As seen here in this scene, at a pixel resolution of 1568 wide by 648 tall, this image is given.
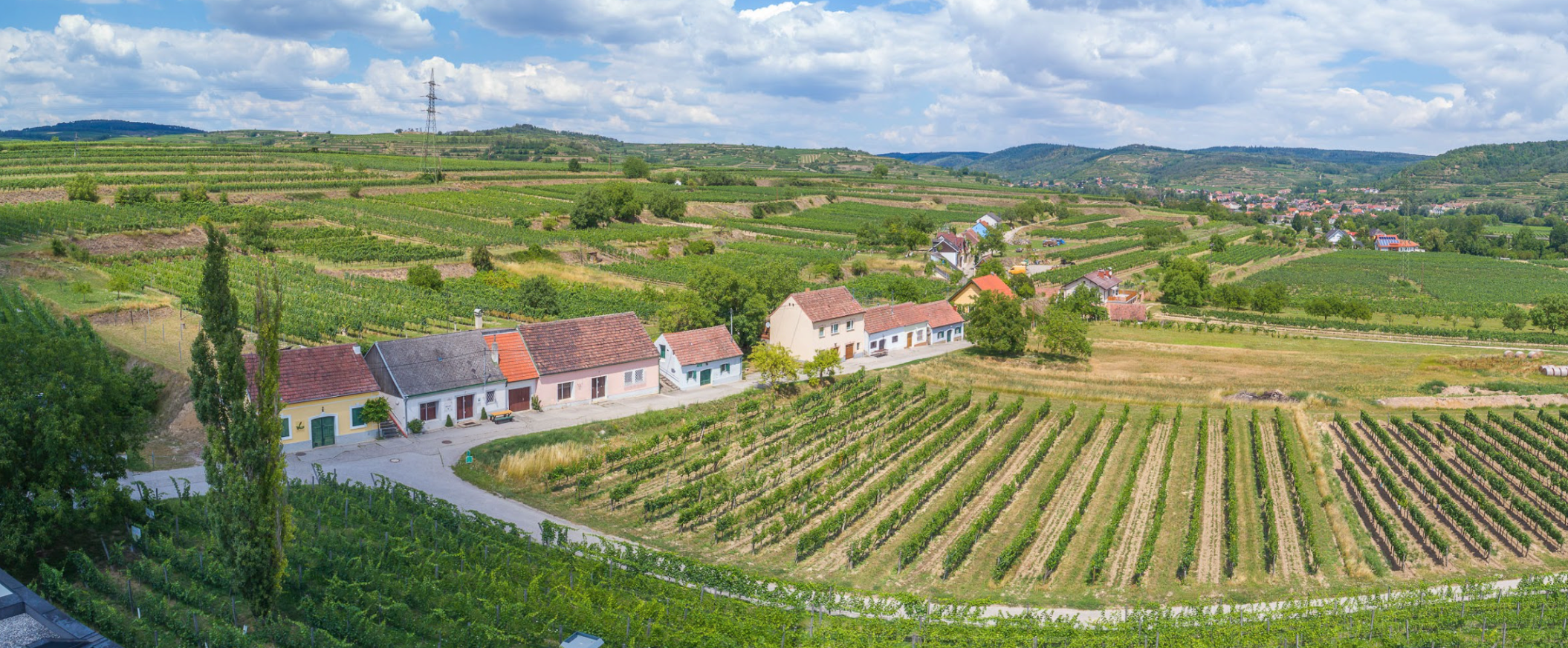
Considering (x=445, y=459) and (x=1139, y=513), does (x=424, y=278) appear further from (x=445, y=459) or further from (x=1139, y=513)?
(x=1139, y=513)

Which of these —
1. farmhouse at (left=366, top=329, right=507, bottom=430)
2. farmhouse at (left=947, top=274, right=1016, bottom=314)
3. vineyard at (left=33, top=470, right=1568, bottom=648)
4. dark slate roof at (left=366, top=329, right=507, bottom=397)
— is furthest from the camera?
farmhouse at (left=947, top=274, right=1016, bottom=314)

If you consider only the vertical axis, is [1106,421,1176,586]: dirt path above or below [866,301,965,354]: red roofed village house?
below

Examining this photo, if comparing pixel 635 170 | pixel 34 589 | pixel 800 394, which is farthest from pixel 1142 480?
pixel 635 170

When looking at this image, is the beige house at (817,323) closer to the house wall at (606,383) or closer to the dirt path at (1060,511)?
the house wall at (606,383)

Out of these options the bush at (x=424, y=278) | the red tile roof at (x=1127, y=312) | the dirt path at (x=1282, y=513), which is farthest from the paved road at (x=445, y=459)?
the red tile roof at (x=1127, y=312)

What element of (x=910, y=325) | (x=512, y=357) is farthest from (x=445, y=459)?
(x=910, y=325)

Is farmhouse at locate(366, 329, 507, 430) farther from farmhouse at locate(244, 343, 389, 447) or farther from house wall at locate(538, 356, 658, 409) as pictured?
house wall at locate(538, 356, 658, 409)

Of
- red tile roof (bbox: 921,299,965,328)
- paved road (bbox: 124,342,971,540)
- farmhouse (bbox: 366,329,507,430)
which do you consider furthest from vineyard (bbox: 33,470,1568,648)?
red tile roof (bbox: 921,299,965,328)
